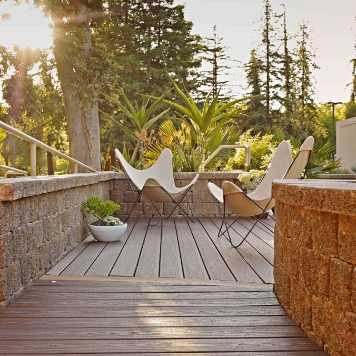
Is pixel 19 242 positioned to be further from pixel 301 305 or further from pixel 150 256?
pixel 301 305

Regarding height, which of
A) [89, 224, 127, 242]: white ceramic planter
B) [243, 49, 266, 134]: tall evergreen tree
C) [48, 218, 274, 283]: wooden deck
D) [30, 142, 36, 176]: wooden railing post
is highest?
[243, 49, 266, 134]: tall evergreen tree

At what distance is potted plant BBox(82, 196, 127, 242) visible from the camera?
3717 millimetres

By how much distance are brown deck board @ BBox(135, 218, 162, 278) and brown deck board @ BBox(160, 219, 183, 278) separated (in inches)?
1.7

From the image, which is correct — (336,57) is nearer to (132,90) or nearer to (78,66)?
(132,90)

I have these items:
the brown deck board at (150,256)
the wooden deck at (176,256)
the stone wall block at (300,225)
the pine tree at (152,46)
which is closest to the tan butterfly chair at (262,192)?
the wooden deck at (176,256)

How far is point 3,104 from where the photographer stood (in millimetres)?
10008

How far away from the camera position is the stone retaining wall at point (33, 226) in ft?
6.90

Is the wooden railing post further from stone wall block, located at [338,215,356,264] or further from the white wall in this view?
the white wall

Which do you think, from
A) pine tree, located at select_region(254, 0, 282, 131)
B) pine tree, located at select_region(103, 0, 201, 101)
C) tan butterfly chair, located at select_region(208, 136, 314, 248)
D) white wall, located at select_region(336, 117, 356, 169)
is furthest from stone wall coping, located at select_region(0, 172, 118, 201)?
pine tree, located at select_region(254, 0, 282, 131)

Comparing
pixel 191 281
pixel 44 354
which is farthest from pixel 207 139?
pixel 44 354

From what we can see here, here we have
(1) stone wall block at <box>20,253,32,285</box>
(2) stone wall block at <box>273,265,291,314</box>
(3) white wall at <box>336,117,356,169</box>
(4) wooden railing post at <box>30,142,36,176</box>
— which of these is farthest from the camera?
(3) white wall at <box>336,117,356,169</box>

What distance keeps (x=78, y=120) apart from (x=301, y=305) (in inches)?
275

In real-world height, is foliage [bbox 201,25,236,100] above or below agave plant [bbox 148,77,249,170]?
above

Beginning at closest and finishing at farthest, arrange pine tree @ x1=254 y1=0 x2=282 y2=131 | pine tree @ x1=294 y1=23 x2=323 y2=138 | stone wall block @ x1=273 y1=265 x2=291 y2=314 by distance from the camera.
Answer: stone wall block @ x1=273 y1=265 x2=291 y2=314, pine tree @ x1=254 y1=0 x2=282 y2=131, pine tree @ x1=294 y1=23 x2=323 y2=138
